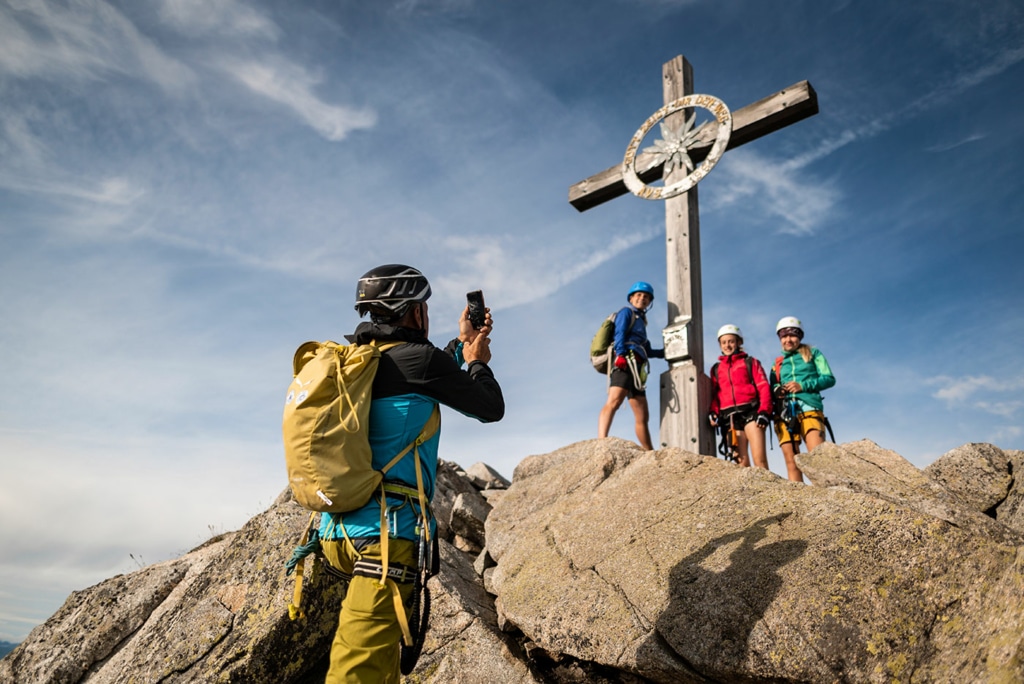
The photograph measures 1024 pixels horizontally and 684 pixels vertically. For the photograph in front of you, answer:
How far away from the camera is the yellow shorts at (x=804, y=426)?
9.81 metres

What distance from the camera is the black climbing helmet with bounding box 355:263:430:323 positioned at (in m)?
4.20

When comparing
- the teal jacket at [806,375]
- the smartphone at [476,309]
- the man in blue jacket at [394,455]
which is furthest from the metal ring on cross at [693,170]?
the man in blue jacket at [394,455]

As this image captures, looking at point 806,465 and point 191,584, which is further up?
point 806,465

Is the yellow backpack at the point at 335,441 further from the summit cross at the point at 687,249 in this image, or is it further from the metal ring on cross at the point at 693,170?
the metal ring on cross at the point at 693,170

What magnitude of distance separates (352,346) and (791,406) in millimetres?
7720

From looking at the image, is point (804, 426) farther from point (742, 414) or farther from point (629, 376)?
point (629, 376)

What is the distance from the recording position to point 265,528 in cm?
710

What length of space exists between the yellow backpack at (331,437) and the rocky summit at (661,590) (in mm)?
882

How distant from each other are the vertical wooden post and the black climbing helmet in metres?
6.22

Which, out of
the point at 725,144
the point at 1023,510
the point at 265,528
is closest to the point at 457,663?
the point at 265,528

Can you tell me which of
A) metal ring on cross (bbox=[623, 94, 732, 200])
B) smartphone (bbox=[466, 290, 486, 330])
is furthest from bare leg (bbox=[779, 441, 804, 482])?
smartphone (bbox=[466, 290, 486, 330])

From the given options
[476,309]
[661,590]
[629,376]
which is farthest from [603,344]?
[476,309]

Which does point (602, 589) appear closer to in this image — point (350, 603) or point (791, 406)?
point (350, 603)

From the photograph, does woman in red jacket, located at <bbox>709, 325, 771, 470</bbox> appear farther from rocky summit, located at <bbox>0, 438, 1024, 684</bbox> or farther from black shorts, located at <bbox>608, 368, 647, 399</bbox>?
rocky summit, located at <bbox>0, 438, 1024, 684</bbox>
